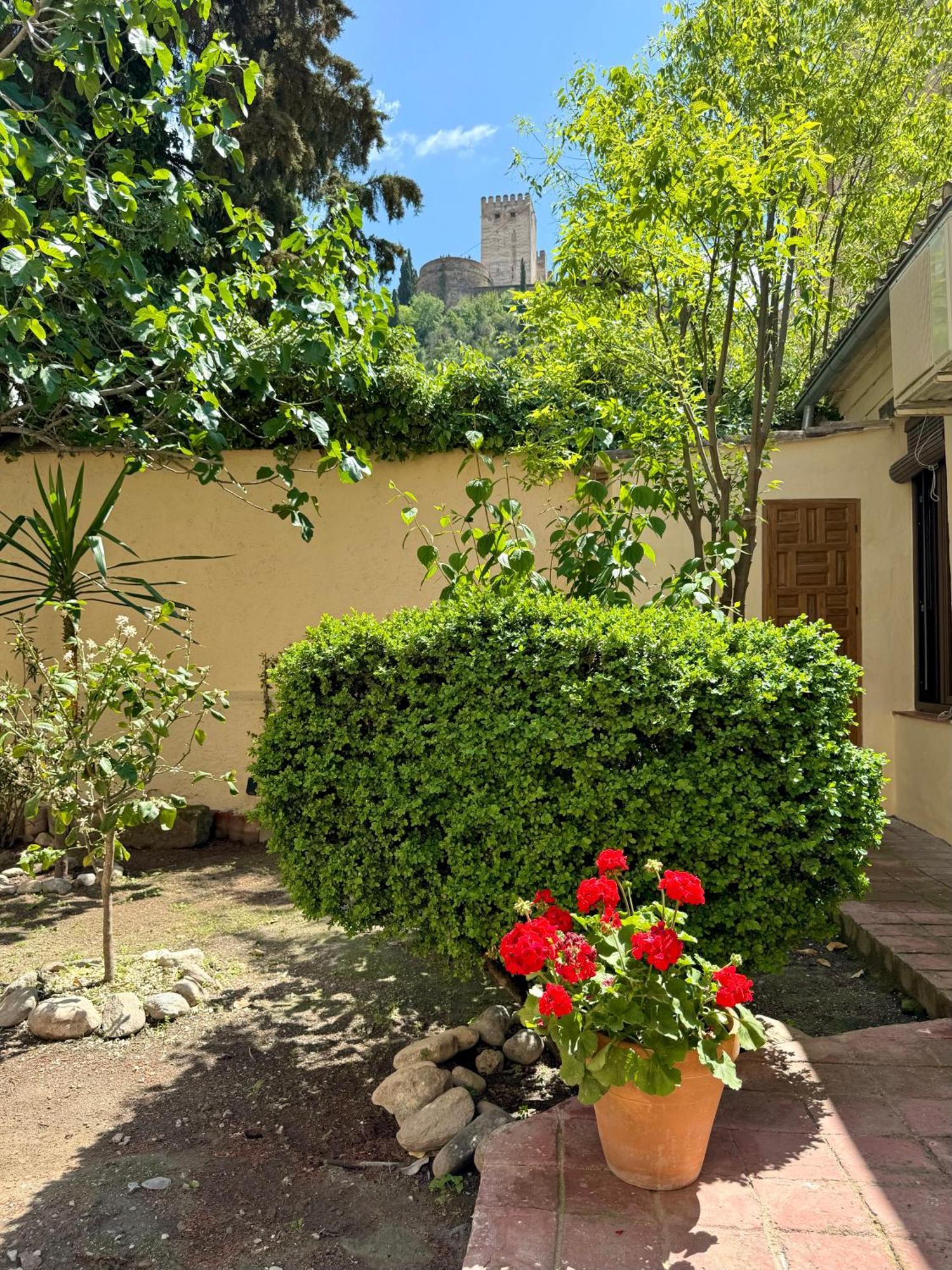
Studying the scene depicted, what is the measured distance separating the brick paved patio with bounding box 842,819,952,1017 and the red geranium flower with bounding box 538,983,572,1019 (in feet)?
6.38

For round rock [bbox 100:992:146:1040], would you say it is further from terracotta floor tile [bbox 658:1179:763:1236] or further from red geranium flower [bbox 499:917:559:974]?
terracotta floor tile [bbox 658:1179:763:1236]

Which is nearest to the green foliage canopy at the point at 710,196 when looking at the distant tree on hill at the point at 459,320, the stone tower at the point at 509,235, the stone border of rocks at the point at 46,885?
the stone border of rocks at the point at 46,885

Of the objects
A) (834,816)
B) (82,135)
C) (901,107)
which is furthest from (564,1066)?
(901,107)

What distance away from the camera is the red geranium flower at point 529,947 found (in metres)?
2.29

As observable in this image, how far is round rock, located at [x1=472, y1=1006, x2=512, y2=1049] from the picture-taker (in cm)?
340

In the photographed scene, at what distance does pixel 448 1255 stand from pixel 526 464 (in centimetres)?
496

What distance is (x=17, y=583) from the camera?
23.6ft

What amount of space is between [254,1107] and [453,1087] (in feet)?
2.23

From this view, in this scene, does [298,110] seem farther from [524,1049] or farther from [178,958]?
[524,1049]

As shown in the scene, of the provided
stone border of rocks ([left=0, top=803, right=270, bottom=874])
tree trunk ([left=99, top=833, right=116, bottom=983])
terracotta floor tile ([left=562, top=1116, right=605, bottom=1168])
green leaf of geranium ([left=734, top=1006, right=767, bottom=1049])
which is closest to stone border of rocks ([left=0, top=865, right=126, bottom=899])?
stone border of rocks ([left=0, top=803, right=270, bottom=874])

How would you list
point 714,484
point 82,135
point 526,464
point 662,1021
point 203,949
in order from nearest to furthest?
point 662,1021, point 82,135, point 203,949, point 714,484, point 526,464

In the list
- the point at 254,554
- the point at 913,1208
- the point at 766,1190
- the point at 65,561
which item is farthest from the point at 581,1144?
the point at 254,554

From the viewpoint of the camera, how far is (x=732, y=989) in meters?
2.19

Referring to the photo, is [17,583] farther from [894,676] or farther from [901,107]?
Answer: [901,107]
